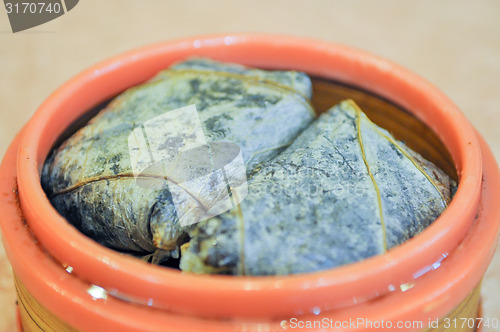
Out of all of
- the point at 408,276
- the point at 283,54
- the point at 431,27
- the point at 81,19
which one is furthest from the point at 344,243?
the point at 81,19

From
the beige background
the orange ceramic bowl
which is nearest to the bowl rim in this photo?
the orange ceramic bowl

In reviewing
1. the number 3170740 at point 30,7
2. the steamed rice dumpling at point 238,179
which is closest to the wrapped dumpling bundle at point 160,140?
the steamed rice dumpling at point 238,179

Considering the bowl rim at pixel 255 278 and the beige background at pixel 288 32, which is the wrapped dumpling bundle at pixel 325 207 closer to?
the bowl rim at pixel 255 278

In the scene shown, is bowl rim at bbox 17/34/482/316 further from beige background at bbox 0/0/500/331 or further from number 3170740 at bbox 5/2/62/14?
number 3170740 at bbox 5/2/62/14

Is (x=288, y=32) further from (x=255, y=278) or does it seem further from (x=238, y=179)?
(x=255, y=278)

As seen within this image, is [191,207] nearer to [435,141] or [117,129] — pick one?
[117,129]

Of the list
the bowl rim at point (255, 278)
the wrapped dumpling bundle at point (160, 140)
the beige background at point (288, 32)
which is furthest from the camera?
the beige background at point (288, 32)
